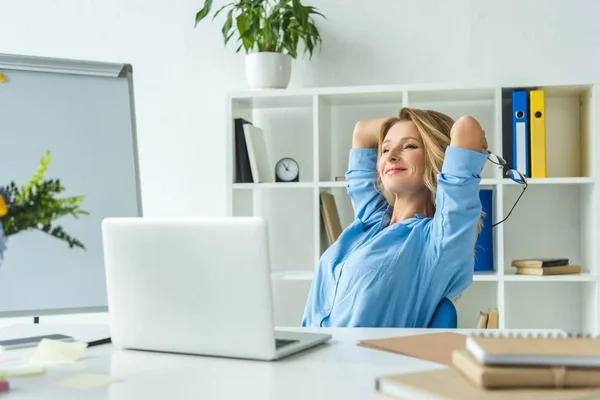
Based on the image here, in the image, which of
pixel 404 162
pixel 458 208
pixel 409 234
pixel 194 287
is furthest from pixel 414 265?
pixel 194 287

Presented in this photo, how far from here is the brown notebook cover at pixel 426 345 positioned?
1.20 m

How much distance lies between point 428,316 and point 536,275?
1123mm

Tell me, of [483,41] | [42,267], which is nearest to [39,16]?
[483,41]

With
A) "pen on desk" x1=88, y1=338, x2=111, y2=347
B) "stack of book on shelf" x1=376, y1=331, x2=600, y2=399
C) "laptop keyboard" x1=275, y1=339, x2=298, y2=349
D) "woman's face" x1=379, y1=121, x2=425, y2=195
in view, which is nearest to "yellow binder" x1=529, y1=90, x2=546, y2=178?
"woman's face" x1=379, y1=121, x2=425, y2=195

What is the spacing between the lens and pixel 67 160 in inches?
58.2

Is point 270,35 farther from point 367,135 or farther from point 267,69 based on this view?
point 367,135

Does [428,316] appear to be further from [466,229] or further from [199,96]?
[199,96]

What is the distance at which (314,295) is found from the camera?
6.95ft

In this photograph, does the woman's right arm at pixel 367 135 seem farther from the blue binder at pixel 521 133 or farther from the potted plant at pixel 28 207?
the potted plant at pixel 28 207

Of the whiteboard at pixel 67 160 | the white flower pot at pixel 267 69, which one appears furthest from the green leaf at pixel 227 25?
the whiteboard at pixel 67 160

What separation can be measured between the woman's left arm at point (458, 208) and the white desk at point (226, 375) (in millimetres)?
592

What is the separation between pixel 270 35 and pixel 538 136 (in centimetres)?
115

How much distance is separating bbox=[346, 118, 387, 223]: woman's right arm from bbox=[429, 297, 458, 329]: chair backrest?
1.49 ft

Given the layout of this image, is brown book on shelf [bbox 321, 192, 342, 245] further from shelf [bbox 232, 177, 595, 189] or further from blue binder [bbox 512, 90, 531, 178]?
blue binder [bbox 512, 90, 531, 178]
